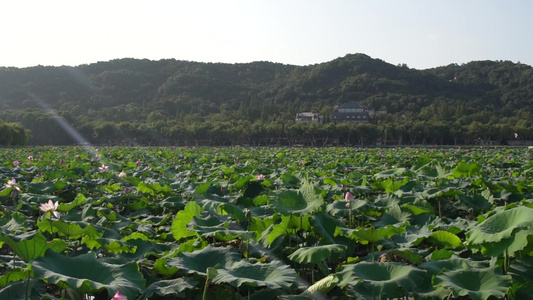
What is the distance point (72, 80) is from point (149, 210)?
141m

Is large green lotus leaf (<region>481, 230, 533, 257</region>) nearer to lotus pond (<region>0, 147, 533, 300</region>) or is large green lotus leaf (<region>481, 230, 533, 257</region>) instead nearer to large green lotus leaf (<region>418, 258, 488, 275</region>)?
lotus pond (<region>0, 147, 533, 300</region>)

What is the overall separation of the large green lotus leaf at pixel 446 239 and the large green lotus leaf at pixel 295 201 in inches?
33.4

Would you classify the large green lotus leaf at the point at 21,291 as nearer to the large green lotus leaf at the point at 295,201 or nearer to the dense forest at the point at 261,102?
the large green lotus leaf at the point at 295,201

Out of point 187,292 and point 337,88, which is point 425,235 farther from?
point 337,88

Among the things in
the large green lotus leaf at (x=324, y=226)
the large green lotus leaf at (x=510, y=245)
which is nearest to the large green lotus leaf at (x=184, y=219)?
the large green lotus leaf at (x=324, y=226)

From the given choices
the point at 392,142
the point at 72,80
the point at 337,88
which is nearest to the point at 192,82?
the point at 72,80

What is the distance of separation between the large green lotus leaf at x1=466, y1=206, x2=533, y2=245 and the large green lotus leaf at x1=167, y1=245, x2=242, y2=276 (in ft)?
4.62

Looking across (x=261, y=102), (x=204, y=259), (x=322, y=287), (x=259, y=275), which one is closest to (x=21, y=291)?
(x=204, y=259)

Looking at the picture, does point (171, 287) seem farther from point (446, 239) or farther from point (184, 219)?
point (446, 239)

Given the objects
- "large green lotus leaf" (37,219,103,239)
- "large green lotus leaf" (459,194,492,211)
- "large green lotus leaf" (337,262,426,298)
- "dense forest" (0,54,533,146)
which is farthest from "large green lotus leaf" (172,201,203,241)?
"dense forest" (0,54,533,146)

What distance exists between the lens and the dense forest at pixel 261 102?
249 ft

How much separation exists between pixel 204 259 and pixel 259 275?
1.45 ft

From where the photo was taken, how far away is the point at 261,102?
133 meters

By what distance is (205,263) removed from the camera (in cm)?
278
